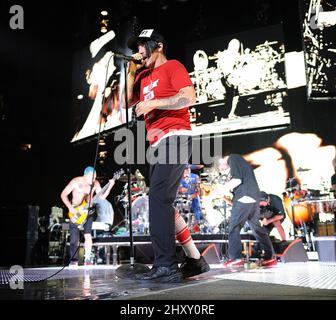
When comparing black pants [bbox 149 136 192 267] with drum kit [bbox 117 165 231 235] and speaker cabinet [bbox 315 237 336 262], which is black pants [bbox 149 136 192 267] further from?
drum kit [bbox 117 165 231 235]

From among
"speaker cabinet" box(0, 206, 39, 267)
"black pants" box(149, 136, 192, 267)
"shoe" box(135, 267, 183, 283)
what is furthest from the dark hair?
"speaker cabinet" box(0, 206, 39, 267)

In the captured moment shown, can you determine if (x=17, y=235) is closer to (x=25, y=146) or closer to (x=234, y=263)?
(x=25, y=146)

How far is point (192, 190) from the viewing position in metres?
8.38

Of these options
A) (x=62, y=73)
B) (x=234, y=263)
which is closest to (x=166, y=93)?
(x=234, y=263)

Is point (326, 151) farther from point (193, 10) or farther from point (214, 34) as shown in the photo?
point (193, 10)

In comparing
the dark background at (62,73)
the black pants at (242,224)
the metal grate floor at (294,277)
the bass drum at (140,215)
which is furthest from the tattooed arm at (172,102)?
the dark background at (62,73)

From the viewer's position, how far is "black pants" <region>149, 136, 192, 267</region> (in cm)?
269

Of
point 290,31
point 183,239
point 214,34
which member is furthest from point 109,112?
point 183,239

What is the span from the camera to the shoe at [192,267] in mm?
2945

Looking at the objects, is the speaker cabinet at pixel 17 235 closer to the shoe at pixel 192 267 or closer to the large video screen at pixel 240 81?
the large video screen at pixel 240 81

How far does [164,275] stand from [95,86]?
8182mm

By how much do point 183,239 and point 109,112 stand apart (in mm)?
6845

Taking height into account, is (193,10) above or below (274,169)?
above

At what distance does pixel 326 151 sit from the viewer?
8820 millimetres
